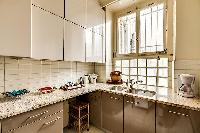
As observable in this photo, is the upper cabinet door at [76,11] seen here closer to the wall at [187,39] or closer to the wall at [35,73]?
the wall at [35,73]

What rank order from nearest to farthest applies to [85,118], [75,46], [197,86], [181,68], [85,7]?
[197,86]
[181,68]
[75,46]
[85,7]
[85,118]

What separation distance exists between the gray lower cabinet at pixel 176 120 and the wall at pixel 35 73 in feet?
5.27

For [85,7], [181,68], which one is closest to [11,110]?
[85,7]

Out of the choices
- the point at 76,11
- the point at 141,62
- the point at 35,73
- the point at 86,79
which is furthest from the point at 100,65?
the point at 35,73

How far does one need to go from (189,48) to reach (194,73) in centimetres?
35

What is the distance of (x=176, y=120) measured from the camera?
1.48m

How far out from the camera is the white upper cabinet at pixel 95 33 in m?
2.39

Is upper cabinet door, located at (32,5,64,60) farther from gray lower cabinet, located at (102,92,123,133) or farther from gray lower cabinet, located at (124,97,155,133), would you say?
gray lower cabinet, located at (124,97,155,133)

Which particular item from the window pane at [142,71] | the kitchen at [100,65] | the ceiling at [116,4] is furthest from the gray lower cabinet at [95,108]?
the ceiling at [116,4]

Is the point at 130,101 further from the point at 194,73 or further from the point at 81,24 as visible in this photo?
the point at 81,24

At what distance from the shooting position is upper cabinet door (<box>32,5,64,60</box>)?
62.3 inches

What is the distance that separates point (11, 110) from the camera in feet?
3.93

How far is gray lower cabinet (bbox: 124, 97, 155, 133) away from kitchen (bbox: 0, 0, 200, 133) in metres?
0.01

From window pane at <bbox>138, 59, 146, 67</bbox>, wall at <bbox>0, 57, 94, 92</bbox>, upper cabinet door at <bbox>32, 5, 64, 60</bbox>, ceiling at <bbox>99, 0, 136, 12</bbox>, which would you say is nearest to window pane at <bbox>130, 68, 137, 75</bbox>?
window pane at <bbox>138, 59, 146, 67</bbox>
